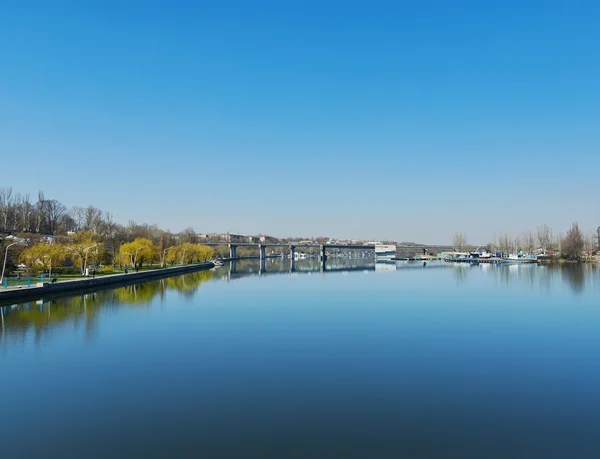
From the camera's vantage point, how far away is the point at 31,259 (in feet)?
101

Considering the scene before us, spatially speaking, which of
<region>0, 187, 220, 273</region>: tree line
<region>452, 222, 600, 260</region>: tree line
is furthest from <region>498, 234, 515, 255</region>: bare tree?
<region>0, 187, 220, 273</region>: tree line

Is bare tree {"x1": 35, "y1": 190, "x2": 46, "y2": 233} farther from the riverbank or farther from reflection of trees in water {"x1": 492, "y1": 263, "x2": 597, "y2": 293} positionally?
reflection of trees in water {"x1": 492, "y1": 263, "x2": 597, "y2": 293}

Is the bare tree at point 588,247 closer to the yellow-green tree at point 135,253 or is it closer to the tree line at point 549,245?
Answer: the tree line at point 549,245

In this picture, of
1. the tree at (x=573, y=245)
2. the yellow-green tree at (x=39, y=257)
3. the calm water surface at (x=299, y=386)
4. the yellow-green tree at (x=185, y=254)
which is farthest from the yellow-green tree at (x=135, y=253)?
the tree at (x=573, y=245)

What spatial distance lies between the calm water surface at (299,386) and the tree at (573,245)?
69813 millimetres

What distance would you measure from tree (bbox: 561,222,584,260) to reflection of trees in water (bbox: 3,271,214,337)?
247 ft

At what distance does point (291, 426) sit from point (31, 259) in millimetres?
30414

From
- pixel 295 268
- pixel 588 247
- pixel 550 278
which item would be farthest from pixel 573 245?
pixel 295 268

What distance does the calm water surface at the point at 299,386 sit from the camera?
270 inches

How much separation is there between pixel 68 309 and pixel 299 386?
16.5 meters

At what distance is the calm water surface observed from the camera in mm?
6852

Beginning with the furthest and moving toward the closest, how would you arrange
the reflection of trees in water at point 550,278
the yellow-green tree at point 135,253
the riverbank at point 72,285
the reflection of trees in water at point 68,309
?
the yellow-green tree at point 135,253, the reflection of trees in water at point 550,278, the riverbank at point 72,285, the reflection of trees in water at point 68,309

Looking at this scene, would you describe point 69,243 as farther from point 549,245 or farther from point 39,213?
point 549,245

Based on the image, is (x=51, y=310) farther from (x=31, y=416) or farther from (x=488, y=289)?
(x=488, y=289)
